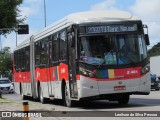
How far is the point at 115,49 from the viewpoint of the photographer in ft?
60.1

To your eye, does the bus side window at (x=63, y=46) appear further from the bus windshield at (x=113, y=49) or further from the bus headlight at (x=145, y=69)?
the bus headlight at (x=145, y=69)

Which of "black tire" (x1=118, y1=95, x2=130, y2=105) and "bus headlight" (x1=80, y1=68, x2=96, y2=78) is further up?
"bus headlight" (x1=80, y1=68, x2=96, y2=78)

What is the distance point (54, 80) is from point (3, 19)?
16.9 meters

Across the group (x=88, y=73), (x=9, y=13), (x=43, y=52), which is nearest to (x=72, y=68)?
(x=88, y=73)

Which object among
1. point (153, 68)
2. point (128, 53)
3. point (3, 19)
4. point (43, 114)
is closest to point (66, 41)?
point (128, 53)

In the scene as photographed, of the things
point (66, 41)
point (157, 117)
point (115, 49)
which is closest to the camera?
point (157, 117)

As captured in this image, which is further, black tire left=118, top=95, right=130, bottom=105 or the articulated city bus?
black tire left=118, top=95, right=130, bottom=105

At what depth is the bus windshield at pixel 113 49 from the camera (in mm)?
18156

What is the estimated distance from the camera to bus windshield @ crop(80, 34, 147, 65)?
18.2m

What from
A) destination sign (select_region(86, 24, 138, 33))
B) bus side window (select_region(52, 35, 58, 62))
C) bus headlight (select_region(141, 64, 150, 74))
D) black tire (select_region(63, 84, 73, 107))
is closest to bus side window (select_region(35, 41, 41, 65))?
bus side window (select_region(52, 35, 58, 62))

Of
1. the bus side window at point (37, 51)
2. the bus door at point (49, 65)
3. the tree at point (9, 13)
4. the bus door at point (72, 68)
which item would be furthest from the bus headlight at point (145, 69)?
the tree at point (9, 13)

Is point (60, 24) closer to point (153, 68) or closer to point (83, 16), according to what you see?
point (83, 16)

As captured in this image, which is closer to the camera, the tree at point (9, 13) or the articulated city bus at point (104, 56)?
the articulated city bus at point (104, 56)

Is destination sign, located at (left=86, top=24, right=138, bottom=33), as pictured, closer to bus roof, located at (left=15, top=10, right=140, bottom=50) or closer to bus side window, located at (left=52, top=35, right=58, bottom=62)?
bus roof, located at (left=15, top=10, right=140, bottom=50)
